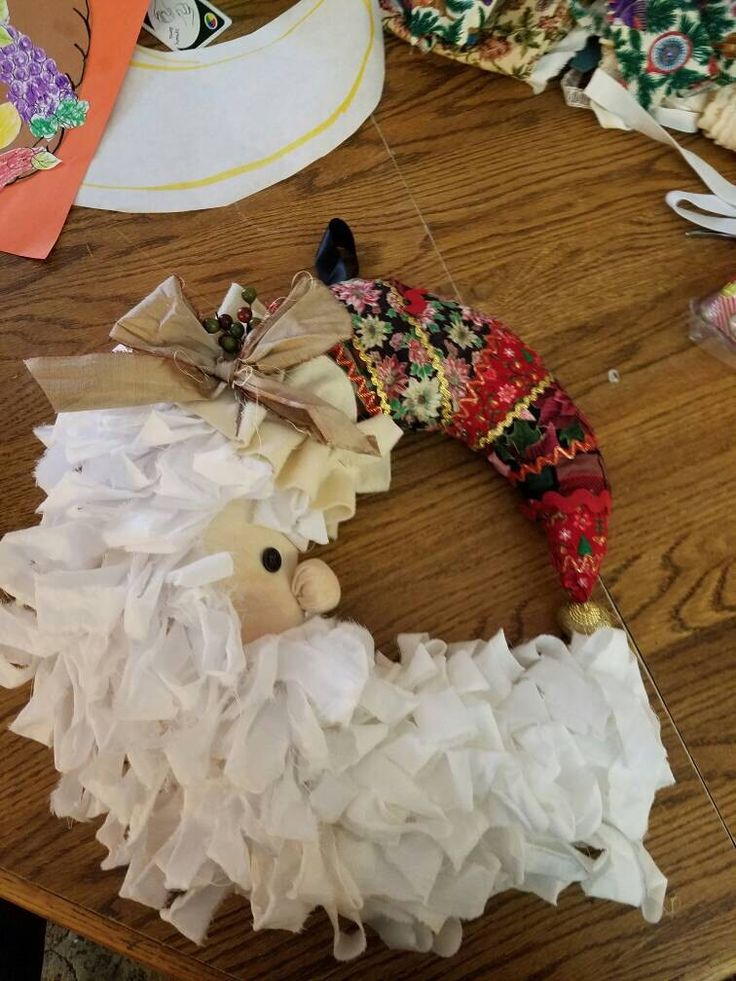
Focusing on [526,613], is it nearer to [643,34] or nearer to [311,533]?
[311,533]

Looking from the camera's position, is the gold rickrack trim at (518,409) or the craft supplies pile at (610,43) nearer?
the gold rickrack trim at (518,409)

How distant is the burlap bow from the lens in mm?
445

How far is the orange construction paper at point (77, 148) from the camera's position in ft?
2.18

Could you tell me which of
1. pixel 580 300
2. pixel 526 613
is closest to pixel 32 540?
pixel 526 613

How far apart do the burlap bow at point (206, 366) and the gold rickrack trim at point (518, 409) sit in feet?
0.37

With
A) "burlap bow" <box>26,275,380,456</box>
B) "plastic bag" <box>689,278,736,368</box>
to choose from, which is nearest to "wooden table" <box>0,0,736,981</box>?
"plastic bag" <box>689,278,736,368</box>

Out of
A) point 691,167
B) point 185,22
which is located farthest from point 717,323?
point 185,22

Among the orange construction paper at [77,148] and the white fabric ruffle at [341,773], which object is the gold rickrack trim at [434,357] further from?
the orange construction paper at [77,148]

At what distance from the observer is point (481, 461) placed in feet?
1.98

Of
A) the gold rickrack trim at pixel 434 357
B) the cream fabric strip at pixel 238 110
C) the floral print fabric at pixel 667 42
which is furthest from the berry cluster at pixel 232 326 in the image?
the floral print fabric at pixel 667 42

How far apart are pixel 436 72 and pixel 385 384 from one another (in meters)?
0.37

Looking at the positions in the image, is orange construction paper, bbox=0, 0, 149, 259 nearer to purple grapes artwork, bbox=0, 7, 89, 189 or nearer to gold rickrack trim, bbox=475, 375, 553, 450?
purple grapes artwork, bbox=0, 7, 89, 189

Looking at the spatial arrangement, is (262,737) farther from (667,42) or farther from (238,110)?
(667,42)

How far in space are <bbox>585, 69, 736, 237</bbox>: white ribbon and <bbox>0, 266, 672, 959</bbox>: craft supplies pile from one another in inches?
11.1
